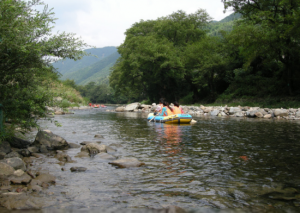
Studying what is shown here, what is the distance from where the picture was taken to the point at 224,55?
3469cm

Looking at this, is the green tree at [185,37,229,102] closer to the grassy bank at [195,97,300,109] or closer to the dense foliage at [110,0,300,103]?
the dense foliage at [110,0,300,103]

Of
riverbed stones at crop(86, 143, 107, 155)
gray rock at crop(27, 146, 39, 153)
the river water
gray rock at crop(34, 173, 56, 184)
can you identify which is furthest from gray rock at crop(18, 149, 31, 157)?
gray rock at crop(34, 173, 56, 184)

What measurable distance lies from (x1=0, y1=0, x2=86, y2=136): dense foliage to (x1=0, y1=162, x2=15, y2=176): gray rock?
1.43 m

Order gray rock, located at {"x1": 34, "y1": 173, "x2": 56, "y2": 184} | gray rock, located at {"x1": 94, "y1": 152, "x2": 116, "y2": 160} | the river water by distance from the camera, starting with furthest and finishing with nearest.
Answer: gray rock, located at {"x1": 94, "y1": 152, "x2": 116, "y2": 160}
gray rock, located at {"x1": 34, "y1": 173, "x2": 56, "y2": 184}
the river water

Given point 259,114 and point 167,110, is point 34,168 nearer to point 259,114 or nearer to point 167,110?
point 167,110

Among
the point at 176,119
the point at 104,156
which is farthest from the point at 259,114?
the point at 104,156

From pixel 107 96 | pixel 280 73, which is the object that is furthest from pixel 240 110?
pixel 107 96

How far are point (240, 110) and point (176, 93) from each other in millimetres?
23128

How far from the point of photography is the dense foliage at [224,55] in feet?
74.8

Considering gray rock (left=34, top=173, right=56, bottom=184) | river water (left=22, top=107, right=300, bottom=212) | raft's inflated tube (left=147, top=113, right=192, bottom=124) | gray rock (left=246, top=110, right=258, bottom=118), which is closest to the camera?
river water (left=22, top=107, right=300, bottom=212)

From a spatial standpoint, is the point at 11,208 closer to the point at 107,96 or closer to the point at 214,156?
the point at 214,156

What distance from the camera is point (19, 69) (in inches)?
266

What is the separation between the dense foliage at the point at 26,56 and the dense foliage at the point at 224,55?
64.2ft

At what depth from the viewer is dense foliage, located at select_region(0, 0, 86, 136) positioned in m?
5.92
